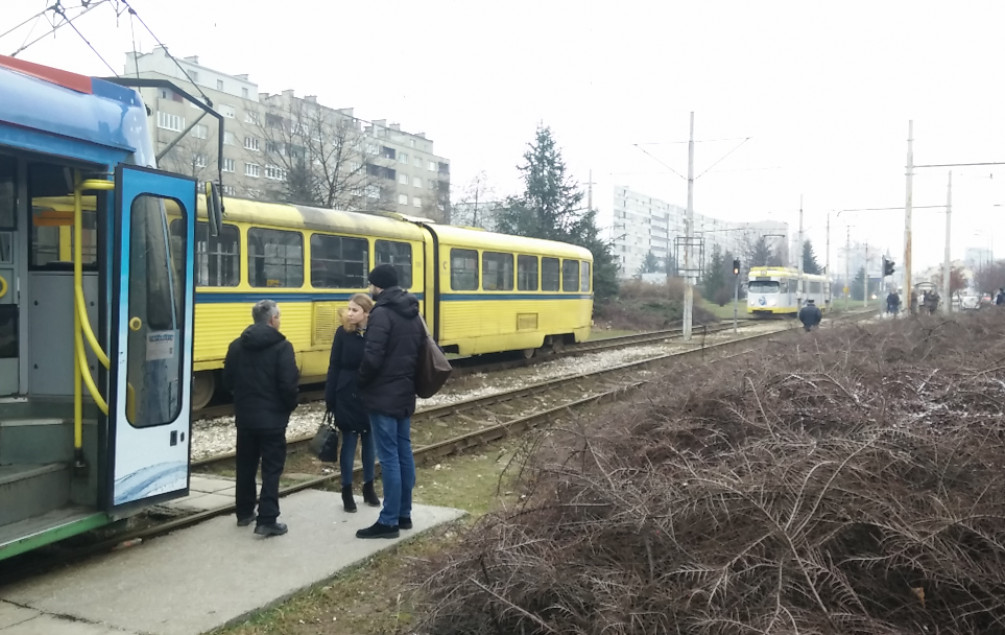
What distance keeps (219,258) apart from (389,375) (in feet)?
19.9

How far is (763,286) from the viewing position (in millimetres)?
44656

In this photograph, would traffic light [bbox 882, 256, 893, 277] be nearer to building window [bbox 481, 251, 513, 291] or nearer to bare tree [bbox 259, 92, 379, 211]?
bare tree [bbox 259, 92, 379, 211]

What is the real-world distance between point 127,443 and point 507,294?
12.2m

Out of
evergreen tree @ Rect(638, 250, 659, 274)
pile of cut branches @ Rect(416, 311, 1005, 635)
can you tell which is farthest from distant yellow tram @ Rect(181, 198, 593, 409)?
evergreen tree @ Rect(638, 250, 659, 274)

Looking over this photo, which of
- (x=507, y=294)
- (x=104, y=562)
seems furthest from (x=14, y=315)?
(x=507, y=294)

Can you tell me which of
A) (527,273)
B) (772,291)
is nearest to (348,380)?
(527,273)

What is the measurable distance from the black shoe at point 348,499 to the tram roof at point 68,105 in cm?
280

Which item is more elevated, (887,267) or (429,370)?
(887,267)

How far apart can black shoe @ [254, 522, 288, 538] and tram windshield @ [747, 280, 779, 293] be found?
1649 inches

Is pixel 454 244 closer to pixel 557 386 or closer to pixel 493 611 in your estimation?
pixel 557 386

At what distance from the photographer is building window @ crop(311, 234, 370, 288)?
40.4 feet

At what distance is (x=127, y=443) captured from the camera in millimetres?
5102

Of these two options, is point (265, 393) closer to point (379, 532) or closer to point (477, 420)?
point (379, 532)

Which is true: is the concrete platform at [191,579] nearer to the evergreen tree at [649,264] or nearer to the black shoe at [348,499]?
the black shoe at [348,499]
